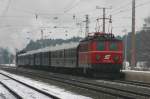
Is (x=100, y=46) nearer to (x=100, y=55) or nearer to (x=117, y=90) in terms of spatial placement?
(x=100, y=55)

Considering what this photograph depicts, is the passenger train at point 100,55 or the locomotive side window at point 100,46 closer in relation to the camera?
the passenger train at point 100,55

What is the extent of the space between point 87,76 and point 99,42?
11.8 feet

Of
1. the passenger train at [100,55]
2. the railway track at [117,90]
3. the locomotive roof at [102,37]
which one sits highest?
the locomotive roof at [102,37]

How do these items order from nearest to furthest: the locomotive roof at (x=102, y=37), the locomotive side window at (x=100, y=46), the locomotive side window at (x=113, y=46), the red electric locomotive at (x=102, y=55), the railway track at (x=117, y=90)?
the railway track at (x=117, y=90), the red electric locomotive at (x=102, y=55), the locomotive side window at (x=100, y=46), the locomotive side window at (x=113, y=46), the locomotive roof at (x=102, y=37)

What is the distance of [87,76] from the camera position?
120 ft

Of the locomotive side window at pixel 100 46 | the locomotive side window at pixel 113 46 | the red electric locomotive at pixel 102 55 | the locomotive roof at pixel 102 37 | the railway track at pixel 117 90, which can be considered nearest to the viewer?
the railway track at pixel 117 90

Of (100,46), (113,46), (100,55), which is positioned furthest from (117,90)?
(113,46)

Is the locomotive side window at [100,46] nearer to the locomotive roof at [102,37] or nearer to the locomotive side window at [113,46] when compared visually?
the locomotive roof at [102,37]

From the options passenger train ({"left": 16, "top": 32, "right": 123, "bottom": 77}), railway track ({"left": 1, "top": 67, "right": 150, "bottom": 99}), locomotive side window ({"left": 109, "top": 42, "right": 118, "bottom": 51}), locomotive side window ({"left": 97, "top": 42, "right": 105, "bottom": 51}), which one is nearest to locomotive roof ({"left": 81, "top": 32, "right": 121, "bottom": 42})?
passenger train ({"left": 16, "top": 32, "right": 123, "bottom": 77})

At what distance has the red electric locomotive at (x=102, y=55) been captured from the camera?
3331 centimetres

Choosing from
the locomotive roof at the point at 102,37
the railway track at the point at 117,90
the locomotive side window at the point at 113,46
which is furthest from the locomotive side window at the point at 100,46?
the railway track at the point at 117,90

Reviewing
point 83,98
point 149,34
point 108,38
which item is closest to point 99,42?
point 108,38

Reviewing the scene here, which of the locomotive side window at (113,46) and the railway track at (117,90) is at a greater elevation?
the locomotive side window at (113,46)

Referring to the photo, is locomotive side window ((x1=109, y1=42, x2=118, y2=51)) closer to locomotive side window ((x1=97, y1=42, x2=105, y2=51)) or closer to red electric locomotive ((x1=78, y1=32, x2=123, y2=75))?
red electric locomotive ((x1=78, y1=32, x2=123, y2=75))
